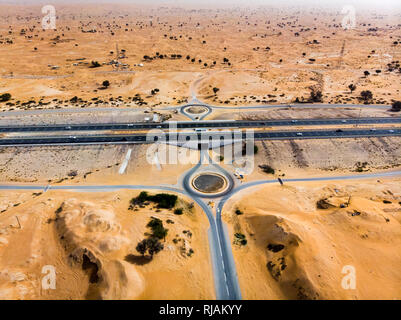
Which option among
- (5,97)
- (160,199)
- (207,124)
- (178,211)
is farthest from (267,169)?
(5,97)

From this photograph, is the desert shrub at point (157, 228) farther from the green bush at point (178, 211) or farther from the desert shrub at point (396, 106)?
the desert shrub at point (396, 106)

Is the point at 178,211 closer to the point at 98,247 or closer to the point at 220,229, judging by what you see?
the point at 220,229

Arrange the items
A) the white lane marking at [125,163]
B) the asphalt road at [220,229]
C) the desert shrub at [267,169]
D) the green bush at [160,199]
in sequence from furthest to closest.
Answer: the desert shrub at [267,169] < the white lane marking at [125,163] < the green bush at [160,199] < the asphalt road at [220,229]

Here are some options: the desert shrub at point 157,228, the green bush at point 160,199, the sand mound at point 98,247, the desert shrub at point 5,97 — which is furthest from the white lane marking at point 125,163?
the desert shrub at point 5,97

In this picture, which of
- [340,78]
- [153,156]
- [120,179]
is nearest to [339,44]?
[340,78]

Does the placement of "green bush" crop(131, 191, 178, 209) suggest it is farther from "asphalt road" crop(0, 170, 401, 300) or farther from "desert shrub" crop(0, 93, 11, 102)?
"desert shrub" crop(0, 93, 11, 102)

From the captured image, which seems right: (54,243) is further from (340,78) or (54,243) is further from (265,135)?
(340,78)
